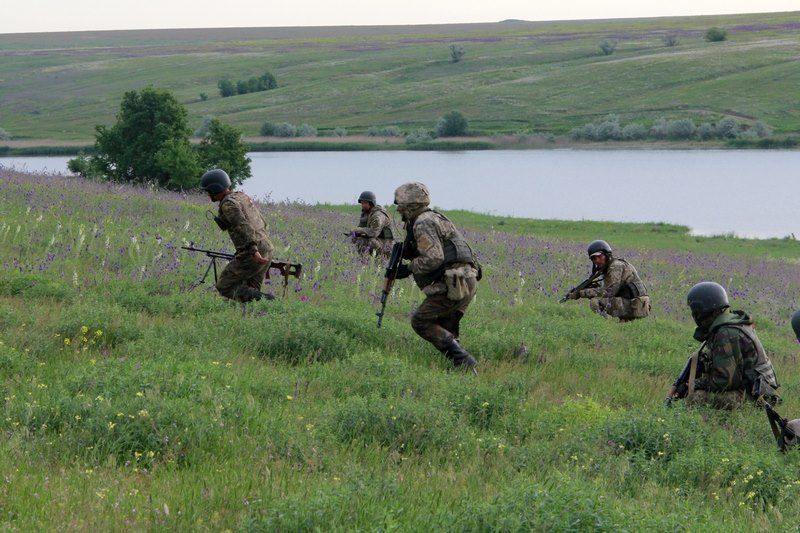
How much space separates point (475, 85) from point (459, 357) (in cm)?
14302

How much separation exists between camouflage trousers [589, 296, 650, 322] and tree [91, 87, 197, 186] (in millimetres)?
23684

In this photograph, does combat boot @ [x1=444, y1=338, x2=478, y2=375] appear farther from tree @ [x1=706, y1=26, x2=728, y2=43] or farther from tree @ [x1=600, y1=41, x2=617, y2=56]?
tree @ [x1=706, y1=26, x2=728, y2=43]

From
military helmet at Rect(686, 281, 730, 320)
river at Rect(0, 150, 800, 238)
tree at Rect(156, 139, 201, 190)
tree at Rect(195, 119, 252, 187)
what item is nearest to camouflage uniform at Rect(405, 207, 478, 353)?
military helmet at Rect(686, 281, 730, 320)

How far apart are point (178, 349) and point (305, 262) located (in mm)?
7366

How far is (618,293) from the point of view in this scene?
13406mm

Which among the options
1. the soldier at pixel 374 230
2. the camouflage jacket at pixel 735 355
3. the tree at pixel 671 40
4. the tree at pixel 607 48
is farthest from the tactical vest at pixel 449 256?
the tree at pixel 671 40

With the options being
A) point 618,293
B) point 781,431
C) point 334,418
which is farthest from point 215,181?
point 781,431

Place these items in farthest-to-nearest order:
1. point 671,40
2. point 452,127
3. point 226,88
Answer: point 671,40
point 226,88
point 452,127

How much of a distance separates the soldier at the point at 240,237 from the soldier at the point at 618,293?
457 centimetres

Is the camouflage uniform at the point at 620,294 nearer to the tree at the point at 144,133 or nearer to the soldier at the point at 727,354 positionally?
the soldier at the point at 727,354

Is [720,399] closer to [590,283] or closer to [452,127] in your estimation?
[590,283]

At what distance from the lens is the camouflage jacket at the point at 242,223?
12117 millimetres

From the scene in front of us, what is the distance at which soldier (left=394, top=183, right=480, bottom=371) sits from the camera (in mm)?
10180

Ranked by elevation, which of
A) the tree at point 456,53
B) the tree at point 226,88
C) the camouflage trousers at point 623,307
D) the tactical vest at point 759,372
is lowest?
the camouflage trousers at point 623,307
